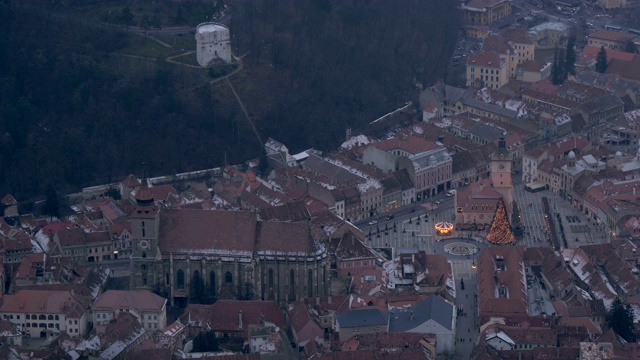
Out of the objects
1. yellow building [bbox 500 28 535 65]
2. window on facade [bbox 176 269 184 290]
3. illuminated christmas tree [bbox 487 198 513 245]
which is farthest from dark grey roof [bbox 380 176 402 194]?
yellow building [bbox 500 28 535 65]

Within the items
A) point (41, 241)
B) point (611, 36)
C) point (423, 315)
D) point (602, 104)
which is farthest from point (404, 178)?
point (611, 36)

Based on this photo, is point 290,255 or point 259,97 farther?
point 259,97

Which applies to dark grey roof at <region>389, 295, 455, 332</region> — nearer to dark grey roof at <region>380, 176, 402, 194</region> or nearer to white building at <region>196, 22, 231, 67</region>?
dark grey roof at <region>380, 176, 402, 194</region>

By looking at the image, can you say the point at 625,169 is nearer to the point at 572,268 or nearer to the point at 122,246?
the point at 572,268

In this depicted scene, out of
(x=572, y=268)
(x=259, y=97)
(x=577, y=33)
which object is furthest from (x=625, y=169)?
(x=577, y=33)

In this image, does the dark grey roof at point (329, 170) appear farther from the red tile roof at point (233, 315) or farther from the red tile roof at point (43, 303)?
the red tile roof at point (43, 303)

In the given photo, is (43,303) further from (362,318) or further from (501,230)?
(501,230)

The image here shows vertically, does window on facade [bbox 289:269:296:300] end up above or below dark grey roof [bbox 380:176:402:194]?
below
